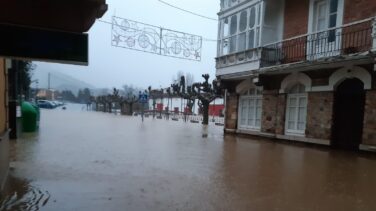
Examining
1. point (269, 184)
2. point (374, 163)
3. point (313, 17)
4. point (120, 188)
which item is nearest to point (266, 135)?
point (313, 17)

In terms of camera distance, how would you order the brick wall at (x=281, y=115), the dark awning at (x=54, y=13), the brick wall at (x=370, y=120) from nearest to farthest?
1. the dark awning at (x=54, y=13)
2. the brick wall at (x=370, y=120)
3. the brick wall at (x=281, y=115)

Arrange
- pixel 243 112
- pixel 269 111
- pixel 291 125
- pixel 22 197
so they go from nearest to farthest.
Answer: pixel 22 197 < pixel 291 125 < pixel 269 111 < pixel 243 112

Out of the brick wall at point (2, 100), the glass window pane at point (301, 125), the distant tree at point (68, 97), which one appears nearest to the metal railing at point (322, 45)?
the glass window pane at point (301, 125)

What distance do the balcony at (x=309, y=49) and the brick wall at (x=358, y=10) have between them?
0.32 metres

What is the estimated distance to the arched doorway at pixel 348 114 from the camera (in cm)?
1477

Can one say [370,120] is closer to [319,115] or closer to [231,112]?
[319,115]

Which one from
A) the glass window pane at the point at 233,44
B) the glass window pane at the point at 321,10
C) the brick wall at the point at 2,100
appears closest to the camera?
the brick wall at the point at 2,100

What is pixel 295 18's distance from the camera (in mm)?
17688

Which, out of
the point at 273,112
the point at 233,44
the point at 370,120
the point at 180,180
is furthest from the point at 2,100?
the point at 233,44

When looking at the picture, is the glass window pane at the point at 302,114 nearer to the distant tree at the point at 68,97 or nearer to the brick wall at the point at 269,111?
the brick wall at the point at 269,111

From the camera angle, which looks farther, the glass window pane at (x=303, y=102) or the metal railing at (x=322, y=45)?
the glass window pane at (x=303, y=102)

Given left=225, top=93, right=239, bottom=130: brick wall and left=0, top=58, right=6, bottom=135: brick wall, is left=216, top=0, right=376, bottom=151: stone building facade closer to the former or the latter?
left=225, top=93, right=239, bottom=130: brick wall

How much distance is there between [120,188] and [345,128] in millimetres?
11202

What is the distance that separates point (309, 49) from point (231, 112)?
7.06 m
